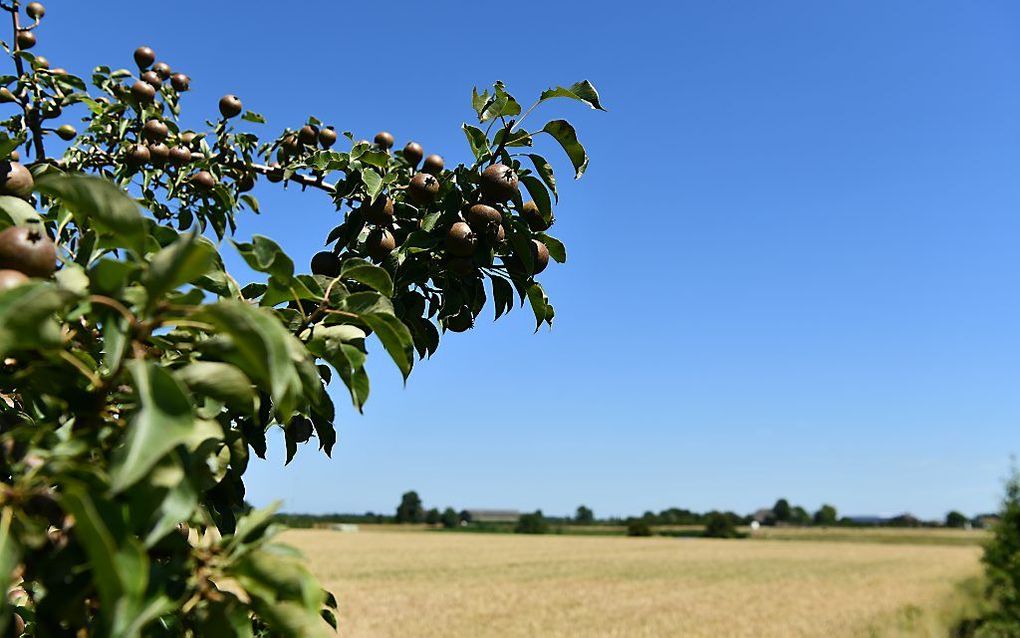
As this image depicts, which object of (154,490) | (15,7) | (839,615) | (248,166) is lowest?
(839,615)

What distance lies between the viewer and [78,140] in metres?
3.16

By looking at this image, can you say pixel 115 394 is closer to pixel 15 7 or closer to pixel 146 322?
pixel 146 322

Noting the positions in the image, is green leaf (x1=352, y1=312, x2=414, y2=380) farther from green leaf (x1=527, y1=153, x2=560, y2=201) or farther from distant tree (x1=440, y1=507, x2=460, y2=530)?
distant tree (x1=440, y1=507, x2=460, y2=530)

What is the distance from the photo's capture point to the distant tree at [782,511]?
132 metres

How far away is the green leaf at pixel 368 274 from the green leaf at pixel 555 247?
0.89 meters

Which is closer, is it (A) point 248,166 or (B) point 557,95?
(B) point 557,95

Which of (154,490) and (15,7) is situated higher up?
(15,7)

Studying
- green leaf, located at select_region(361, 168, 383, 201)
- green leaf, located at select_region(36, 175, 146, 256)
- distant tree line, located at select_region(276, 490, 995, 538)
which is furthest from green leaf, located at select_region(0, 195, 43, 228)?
distant tree line, located at select_region(276, 490, 995, 538)

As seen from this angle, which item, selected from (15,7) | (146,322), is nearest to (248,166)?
(15,7)

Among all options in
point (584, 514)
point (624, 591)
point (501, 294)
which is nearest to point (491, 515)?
point (584, 514)

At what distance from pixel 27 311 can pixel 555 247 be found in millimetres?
1684

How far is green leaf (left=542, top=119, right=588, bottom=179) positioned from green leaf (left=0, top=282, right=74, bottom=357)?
5.02 ft

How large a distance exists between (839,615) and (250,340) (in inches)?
1077

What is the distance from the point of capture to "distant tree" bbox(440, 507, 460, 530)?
4183 inches
